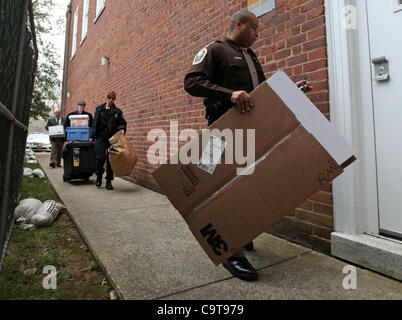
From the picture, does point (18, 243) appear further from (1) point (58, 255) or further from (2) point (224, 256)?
(2) point (224, 256)

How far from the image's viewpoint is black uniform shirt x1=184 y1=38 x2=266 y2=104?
66.6 inches

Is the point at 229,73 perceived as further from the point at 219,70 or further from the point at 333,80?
the point at 333,80

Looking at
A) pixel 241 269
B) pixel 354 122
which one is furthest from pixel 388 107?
pixel 241 269

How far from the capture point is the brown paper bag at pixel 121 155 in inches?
165

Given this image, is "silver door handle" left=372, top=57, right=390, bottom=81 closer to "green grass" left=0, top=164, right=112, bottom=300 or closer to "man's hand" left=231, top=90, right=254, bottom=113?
"man's hand" left=231, top=90, right=254, bottom=113

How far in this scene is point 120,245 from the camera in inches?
87.2

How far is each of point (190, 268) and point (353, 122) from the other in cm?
155

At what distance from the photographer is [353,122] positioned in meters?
1.91

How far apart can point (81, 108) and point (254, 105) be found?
5.52 m

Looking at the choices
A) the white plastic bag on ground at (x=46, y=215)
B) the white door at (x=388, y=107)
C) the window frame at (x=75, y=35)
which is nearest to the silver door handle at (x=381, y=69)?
the white door at (x=388, y=107)

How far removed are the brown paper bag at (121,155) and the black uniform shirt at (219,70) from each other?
8.90ft

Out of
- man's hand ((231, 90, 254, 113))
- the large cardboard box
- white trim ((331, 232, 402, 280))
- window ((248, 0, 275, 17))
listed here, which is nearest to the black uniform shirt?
man's hand ((231, 90, 254, 113))

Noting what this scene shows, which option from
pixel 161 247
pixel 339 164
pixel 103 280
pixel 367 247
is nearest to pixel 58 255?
pixel 103 280

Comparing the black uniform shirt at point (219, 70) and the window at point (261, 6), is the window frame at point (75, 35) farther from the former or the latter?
the black uniform shirt at point (219, 70)
